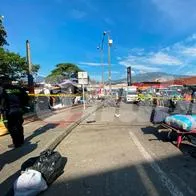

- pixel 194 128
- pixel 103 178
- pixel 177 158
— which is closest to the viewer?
pixel 103 178

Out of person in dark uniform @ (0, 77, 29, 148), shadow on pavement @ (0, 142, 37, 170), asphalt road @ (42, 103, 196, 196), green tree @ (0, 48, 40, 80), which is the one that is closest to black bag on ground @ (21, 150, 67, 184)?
asphalt road @ (42, 103, 196, 196)

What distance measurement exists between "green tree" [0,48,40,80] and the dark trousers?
14135 mm

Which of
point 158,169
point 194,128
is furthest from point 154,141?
point 158,169

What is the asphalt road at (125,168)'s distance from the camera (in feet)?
15.4

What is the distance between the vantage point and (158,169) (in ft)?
18.8

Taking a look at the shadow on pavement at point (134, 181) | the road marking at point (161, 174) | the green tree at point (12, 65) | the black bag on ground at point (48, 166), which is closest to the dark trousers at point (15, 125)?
the black bag on ground at point (48, 166)

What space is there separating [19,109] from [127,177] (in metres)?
4.17

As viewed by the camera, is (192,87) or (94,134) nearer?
(192,87)

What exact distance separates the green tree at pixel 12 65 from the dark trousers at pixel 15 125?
46.4ft

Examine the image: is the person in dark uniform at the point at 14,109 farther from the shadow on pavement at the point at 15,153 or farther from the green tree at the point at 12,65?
the green tree at the point at 12,65

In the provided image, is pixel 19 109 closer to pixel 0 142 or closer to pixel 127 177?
pixel 0 142

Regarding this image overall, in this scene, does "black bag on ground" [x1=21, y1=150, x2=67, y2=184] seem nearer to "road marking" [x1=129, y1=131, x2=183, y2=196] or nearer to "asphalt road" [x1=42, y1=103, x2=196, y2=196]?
"asphalt road" [x1=42, y1=103, x2=196, y2=196]

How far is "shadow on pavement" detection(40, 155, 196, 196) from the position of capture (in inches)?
181

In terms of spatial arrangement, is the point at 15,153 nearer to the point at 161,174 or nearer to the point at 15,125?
the point at 15,125
